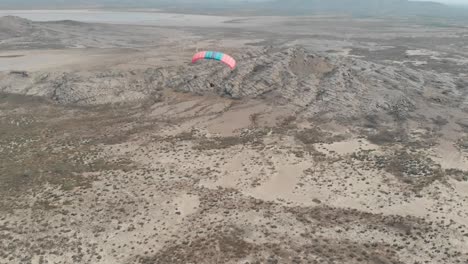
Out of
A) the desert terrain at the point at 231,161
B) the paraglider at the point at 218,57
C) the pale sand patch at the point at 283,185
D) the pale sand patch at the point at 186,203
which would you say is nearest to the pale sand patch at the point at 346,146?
the desert terrain at the point at 231,161

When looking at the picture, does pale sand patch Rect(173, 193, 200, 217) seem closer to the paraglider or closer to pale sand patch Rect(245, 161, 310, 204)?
pale sand patch Rect(245, 161, 310, 204)

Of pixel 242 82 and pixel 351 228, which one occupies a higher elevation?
pixel 242 82

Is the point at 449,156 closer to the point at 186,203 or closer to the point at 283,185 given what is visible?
the point at 283,185

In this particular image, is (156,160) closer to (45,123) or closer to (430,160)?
(45,123)

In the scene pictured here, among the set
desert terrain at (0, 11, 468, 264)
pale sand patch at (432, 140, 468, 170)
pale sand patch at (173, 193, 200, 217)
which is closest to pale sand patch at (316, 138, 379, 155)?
desert terrain at (0, 11, 468, 264)

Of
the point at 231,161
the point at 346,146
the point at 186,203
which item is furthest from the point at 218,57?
the point at 186,203

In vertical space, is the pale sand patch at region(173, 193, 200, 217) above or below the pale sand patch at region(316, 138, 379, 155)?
below

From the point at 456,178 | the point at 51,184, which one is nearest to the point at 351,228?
the point at 456,178

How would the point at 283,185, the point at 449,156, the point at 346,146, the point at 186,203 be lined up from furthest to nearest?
the point at 346,146 → the point at 449,156 → the point at 283,185 → the point at 186,203
